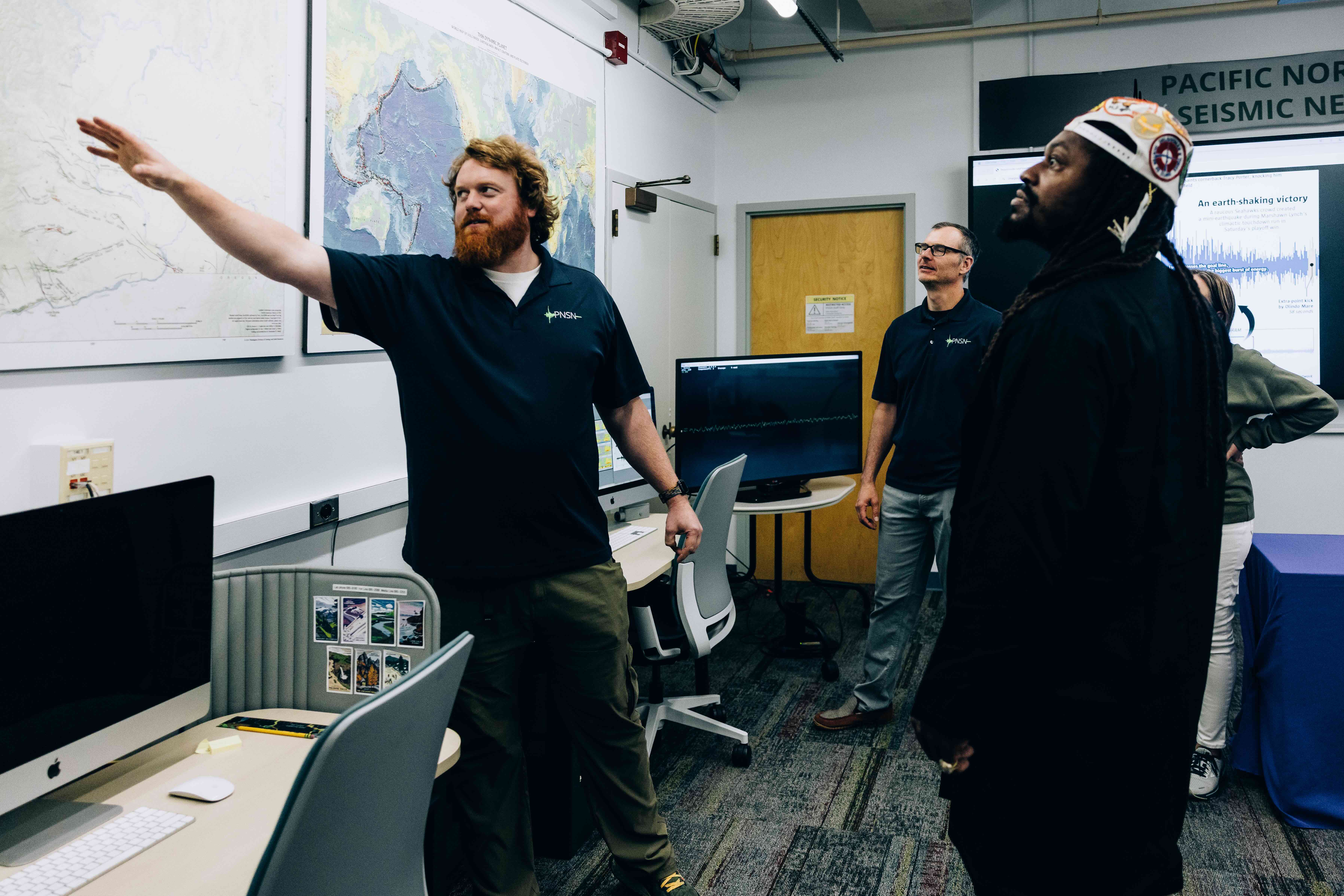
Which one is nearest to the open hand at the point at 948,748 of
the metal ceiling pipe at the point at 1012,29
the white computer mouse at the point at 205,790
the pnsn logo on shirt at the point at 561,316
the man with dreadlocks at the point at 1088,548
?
the man with dreadlocks at the point at 1088,548

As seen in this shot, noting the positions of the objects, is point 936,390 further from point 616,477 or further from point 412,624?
point 412,624

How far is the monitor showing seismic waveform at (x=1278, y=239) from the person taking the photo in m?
3.95

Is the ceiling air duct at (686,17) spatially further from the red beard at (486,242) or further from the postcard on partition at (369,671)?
the postcard on partition at (369,671)

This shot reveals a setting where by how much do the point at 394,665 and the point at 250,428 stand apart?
0.73m

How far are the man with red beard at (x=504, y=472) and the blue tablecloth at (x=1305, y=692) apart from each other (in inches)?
64.8

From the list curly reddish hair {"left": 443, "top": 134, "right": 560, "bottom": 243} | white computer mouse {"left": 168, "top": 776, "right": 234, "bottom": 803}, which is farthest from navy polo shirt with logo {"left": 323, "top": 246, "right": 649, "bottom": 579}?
white computer mouse {"left": 168, "top": 776, "right": 234, "bottom": 803}

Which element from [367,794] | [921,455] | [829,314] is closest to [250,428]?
[367,794]

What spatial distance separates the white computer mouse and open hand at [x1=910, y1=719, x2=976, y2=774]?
890mm

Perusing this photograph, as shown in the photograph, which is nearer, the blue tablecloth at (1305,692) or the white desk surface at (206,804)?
the white desk surface at (206,804)

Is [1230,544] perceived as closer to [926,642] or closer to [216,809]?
[926,642]

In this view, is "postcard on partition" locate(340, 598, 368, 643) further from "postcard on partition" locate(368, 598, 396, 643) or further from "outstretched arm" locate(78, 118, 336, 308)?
"outstretched arm" locate(78, 118, 336, 308)

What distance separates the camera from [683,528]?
207cm

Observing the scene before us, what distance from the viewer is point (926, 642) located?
3852mm

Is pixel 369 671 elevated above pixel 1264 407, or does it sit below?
below
